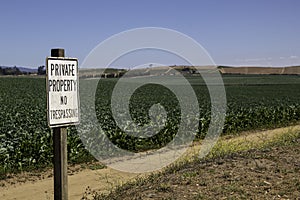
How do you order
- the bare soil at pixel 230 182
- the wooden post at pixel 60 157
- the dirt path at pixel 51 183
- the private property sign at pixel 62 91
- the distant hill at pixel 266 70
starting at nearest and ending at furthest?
the private property sign at pixel 62 91 → the wooden post at pixel 60 157 → the bare soil at pixel 230 182 → the dirt path at pixel 51 183 → the distant hill at pixel 266 70

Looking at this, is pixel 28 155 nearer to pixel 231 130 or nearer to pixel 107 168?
pixel 107 168

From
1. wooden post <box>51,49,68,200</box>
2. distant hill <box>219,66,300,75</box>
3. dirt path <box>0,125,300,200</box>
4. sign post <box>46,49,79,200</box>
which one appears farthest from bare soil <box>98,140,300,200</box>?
distant hill <box>219,66,300,75</box>

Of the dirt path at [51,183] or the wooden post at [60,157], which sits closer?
the wooden post at [60,157]

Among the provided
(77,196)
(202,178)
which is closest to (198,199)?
(202,178)

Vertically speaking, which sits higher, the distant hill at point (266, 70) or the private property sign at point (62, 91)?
the distant hill at point (266, 70)

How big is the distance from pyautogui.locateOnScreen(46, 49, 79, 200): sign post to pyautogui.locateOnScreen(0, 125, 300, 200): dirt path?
3135 millimetres

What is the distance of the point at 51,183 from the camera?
8922mm

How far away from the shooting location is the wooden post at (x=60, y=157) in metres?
4.51

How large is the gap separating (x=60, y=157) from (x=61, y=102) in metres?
0.61

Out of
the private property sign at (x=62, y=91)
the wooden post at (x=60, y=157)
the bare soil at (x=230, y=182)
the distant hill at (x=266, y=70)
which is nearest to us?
the private property sign at (x=62, y=91)

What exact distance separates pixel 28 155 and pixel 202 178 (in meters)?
5.72

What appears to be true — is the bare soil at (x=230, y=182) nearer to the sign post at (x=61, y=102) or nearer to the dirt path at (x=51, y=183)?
the sign post at (x=61, y=102)

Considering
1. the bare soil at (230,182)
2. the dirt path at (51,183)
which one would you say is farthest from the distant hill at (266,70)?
the bare soil at (230,182)

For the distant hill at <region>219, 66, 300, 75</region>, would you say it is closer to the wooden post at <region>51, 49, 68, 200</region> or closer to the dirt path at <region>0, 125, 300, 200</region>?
the dirt path at <region>0, 125, 300, 200</region>
